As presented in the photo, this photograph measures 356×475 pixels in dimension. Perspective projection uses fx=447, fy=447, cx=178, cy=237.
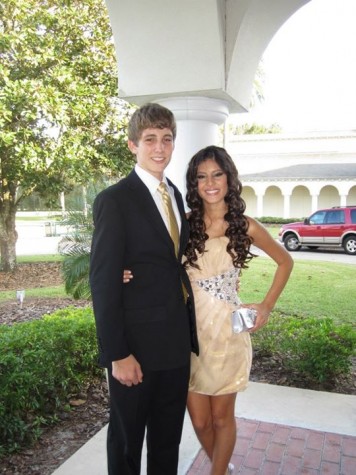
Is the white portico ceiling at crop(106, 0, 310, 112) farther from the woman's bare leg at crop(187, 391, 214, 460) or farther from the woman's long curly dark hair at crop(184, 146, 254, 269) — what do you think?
the woman's bare leg at crop(187, 391, 214, 460)

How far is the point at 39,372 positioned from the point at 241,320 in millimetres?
1711

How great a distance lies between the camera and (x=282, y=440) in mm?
2975

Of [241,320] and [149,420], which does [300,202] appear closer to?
[241,320]

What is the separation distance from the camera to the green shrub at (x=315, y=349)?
3949 mm

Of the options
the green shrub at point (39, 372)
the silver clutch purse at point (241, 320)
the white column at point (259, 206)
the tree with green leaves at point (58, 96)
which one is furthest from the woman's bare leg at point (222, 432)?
the white column at point (259, 206)

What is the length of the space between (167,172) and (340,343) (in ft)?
7.48

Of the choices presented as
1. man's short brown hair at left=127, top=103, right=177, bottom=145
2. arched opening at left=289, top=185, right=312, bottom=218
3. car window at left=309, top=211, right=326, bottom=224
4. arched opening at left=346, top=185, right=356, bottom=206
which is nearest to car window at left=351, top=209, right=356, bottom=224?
car window at left=309, top=211, right=326, bottom=224

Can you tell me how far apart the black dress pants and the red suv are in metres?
14.8

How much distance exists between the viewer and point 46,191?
10594 millimetres

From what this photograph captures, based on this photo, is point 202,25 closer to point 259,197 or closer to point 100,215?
point 100,215

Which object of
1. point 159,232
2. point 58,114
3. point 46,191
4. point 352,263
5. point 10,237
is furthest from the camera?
point 352,263

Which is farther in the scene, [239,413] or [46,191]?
[46,191]

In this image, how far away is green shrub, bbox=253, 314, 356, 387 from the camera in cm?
395

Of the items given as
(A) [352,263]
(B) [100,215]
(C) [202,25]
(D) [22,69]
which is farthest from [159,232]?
(A) [352,263]
